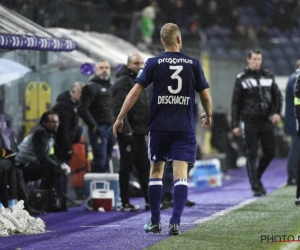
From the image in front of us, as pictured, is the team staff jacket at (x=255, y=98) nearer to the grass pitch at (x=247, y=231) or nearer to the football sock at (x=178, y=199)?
the grass pitch at (x=247, y=231)

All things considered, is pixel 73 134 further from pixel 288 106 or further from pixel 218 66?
pixel 218 66

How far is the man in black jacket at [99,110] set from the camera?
13297 mm

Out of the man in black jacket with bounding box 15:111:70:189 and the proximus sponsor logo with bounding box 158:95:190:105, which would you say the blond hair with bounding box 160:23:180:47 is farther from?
the man in black jacket with bounding box 15:111:70:189

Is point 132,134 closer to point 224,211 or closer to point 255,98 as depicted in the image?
point 224,211

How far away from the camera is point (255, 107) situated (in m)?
13.9

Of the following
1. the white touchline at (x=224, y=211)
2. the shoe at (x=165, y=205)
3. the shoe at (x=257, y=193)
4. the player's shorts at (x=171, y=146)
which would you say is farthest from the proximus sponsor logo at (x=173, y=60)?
the shoe at (x=257, y=193)

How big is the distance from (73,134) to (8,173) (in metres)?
3.04

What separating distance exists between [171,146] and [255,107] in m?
5.35

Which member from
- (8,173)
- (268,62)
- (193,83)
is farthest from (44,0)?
(268,62)

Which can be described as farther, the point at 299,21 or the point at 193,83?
the point at 299,21

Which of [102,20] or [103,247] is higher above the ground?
[102,20]

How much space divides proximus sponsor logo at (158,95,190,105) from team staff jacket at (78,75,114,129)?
182 inches

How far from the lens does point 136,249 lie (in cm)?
760

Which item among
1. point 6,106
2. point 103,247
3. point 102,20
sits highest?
point 102,20
